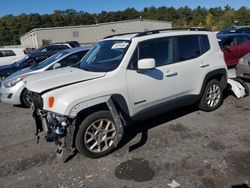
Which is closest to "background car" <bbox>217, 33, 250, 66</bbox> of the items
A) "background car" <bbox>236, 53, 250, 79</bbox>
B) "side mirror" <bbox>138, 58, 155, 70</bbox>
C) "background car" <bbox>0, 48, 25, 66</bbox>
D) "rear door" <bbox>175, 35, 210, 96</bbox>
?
"background car" <bbox>236, 53, 250, 79</bbox>

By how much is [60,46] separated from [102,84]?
1520 cm

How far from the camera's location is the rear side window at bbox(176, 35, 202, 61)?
4.92 m

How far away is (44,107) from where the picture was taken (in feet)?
12.6

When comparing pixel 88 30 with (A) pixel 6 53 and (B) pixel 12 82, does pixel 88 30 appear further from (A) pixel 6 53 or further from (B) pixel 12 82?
(B) pixel 12 82

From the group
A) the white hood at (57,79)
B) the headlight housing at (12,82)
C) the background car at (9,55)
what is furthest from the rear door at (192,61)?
the background car at (9,55)

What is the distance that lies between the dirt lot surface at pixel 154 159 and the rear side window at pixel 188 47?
129 centimetres

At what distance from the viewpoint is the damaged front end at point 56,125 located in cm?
372

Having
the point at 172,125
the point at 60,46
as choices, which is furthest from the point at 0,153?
the point at 60,46

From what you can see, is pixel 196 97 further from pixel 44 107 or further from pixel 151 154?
pixel 44 107

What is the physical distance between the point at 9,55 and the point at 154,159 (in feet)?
44.2

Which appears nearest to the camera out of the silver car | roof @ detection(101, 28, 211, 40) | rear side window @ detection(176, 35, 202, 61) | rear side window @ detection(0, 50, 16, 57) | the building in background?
roof @ detection(101, 28, 211, 40)

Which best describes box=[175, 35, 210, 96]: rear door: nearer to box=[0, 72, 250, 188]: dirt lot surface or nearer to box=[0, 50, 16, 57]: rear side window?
box=[0, 72, 250, 188]: dirt lot surface

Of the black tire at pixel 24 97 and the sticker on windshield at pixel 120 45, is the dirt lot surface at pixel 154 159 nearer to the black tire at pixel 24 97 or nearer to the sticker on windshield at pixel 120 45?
the sticker on windshield at pixel 120 45

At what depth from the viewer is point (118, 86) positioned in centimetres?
409
